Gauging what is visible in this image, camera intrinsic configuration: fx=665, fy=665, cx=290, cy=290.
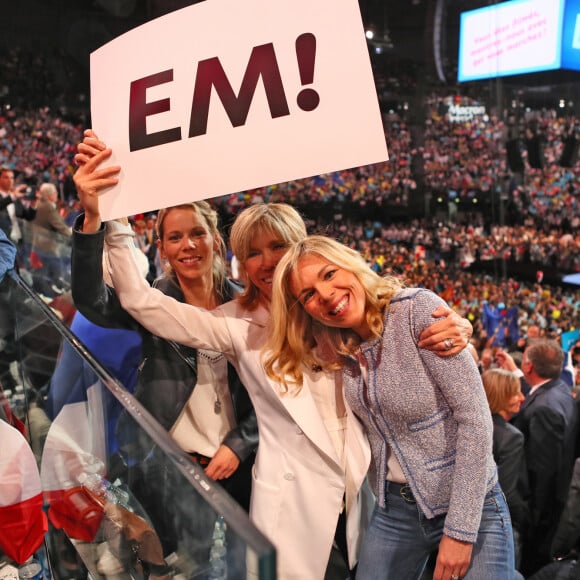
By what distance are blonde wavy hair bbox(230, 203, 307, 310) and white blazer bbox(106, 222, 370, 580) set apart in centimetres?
12

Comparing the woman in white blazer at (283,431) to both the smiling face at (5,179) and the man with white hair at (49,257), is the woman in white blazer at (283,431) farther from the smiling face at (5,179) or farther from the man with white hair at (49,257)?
the smiling face at (5,179)

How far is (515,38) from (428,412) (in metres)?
8.38

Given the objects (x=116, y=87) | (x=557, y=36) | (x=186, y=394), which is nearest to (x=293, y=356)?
(x=186, y=394)

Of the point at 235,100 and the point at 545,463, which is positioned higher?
the point at 235,100

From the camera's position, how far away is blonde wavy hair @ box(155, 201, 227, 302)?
168cm

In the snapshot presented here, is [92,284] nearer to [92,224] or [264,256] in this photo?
[92,224]

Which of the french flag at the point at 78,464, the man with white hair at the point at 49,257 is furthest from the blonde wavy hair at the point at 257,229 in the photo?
the man with white hair at the point at 49,257

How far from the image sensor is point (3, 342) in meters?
1.78

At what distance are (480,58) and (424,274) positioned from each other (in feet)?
10.8

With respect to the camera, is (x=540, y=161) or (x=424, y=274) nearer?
(x=424, y=274)

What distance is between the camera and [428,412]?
1.36 metres

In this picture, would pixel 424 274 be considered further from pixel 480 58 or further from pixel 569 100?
pixel 569 100

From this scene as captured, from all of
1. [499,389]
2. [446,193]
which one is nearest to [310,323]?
[499,389]

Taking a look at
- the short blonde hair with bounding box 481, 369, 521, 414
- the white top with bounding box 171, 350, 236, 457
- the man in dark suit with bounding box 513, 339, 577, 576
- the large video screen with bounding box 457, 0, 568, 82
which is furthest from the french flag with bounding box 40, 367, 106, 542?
the large video screen with bounding box 457, 0, 568, 82
